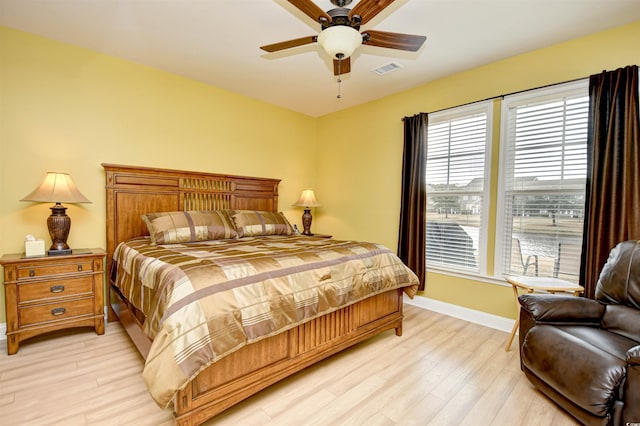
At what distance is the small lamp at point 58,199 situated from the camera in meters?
2.51

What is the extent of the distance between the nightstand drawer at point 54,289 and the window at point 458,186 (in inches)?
143

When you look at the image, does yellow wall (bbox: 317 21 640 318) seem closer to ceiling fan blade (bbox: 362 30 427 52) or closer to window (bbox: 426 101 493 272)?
window (bbox: 426 101 493 272)

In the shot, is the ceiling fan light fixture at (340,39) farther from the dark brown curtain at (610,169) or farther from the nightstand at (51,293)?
the nightstand at (51,293)

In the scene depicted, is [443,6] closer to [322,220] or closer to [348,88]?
[348,88]

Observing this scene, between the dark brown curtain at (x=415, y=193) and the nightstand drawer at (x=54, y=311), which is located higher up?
the dark brown curtain at (x=415, y=193)

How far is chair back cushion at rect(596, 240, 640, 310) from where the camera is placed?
195cm

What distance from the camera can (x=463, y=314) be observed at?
3.32 metres

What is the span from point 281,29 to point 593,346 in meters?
3.18

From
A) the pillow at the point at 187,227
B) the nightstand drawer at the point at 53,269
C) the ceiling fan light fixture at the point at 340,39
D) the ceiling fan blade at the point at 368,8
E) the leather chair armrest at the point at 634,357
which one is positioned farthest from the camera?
the pillow at the point at 187,227

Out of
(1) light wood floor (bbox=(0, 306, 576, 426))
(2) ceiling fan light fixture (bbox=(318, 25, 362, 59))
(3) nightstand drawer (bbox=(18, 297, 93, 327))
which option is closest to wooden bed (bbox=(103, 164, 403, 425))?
(1) light wood floor (bbox=(0, 306, 576, 426))

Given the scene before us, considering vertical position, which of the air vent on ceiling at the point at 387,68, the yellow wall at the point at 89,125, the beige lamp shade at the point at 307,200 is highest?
the air vent on ceiling at the point at 387,68

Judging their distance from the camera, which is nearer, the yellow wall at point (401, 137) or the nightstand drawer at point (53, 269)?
the nightstand drawer at point (53, 269)

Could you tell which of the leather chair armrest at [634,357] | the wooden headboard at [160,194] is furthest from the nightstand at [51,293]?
the leather chair armrest at [634,357]

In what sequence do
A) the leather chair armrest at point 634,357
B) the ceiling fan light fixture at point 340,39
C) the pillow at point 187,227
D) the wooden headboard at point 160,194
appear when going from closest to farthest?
the leather chair armrest at point 634,357 < the ceiling fan light fixture at point 340,39 < the pillow at point 187,227 < the wooden headboard at point 160,194
